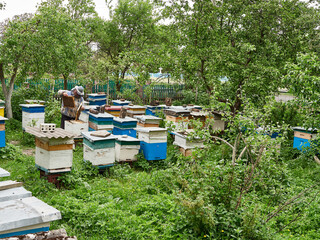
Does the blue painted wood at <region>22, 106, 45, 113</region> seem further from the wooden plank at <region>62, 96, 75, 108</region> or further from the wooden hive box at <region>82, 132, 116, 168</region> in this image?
the wooden hive box at <region>82, 132, 116, 168</region>

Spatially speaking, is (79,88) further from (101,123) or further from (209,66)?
(209,66)

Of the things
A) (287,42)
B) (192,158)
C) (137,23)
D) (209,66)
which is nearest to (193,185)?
(192,158)

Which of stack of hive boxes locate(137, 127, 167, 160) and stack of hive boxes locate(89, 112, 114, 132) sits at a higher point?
stack of hive boxes locate(89, 112, 114, 132)

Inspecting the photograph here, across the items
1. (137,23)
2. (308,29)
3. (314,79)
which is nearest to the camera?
(314,79)

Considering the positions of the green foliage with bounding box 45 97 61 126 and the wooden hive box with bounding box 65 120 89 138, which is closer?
the wooden hive box with bounding box 65 120 89 138

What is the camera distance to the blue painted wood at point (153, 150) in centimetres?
778

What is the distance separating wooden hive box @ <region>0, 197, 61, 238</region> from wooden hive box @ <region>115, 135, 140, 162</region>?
5.00 m

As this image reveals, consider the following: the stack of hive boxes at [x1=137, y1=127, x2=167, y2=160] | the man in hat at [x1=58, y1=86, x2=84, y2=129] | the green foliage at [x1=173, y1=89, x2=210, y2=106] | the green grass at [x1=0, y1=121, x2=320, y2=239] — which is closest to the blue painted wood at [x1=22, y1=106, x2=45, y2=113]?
the man in hat at [x1=58, y1=86, x2=84, y2=129]

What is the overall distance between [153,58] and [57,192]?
19.5 feet

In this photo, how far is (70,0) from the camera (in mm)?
19438

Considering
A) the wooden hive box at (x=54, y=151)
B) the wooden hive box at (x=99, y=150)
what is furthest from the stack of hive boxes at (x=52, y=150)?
the wooden hive box at (x=99, y=150)

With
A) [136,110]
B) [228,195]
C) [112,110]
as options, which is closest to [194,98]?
[136,110]

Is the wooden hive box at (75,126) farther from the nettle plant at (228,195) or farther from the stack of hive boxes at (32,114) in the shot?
the nettle plant at (228,195)

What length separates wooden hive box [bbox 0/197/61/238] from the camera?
2.27m
